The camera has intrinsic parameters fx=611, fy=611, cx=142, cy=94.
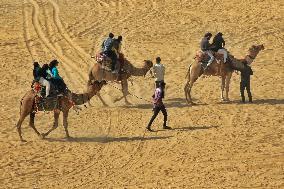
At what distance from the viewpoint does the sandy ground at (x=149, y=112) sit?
16.3 metres

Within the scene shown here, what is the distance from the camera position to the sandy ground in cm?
1631

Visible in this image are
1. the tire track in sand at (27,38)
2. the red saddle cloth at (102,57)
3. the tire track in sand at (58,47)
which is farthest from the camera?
the tire track in sand at (27,38)

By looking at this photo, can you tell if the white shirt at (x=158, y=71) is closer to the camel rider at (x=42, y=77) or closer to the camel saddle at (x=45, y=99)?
the camel saddle at (x=45, y=99)

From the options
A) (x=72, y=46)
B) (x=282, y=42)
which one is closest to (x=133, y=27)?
(x=72, y=46)

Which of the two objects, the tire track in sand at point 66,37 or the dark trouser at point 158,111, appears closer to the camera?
the dark trouser at point 158,111

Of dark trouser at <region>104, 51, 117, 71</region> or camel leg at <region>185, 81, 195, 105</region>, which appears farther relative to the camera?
camel leg at <region>185, 81, 195, 105</region>

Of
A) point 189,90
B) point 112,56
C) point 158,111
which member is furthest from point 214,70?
point 158,111

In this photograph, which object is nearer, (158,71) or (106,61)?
(158,71)

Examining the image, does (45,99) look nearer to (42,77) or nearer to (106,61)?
(42,77)

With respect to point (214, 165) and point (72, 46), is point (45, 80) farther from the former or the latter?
point (72, 46)

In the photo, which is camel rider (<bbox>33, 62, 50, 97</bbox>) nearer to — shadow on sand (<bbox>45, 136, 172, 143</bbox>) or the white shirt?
shadow on sand (<bbox>45, 136, 172, 143</bbox>)

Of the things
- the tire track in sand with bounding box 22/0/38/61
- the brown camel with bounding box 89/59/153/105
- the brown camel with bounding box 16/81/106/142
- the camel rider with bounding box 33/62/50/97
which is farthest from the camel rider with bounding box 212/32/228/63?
the tire track in sand with bounding box 22/0/38/61

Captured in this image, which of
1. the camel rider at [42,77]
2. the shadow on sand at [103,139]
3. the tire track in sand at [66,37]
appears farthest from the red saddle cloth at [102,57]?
the tire track in sand at [66,37]

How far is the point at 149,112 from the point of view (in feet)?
69.8
